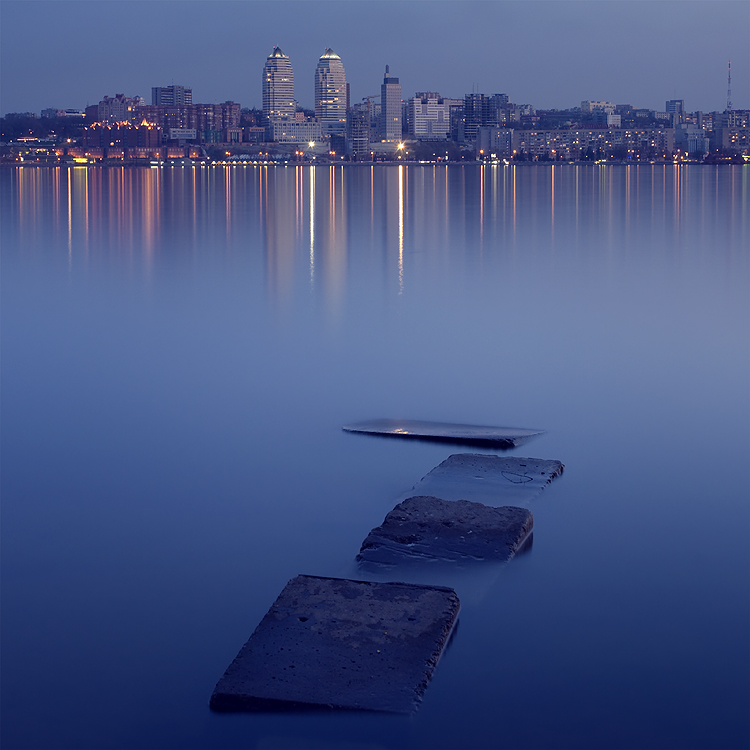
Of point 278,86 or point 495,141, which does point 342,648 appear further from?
point 278,86

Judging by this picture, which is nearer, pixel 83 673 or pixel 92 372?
pixel 83 673

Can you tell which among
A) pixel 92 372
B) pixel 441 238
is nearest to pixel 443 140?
pixel 441 238

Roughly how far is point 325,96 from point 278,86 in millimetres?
5762

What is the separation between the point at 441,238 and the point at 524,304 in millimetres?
5378

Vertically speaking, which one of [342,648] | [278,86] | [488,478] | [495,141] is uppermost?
[278,86]

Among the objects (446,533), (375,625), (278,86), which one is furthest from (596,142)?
(375,625)

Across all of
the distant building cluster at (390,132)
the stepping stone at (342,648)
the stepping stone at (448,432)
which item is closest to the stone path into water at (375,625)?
the stepping stone at (342,648)

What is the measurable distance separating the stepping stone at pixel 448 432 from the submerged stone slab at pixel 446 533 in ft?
2.60

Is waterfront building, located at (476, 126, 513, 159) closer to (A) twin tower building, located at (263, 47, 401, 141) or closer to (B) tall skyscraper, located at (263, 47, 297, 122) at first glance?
(A) twin tower building, located at (263, 47, 401, 141)

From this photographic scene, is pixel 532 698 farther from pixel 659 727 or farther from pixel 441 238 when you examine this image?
pixel 441 238

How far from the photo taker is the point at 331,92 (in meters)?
127

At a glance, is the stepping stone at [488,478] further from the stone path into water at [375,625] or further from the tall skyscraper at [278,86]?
the tall skyscraper at [278,86]

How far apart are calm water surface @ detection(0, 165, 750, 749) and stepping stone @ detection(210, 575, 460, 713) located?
48 mm

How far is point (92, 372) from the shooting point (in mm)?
5289
